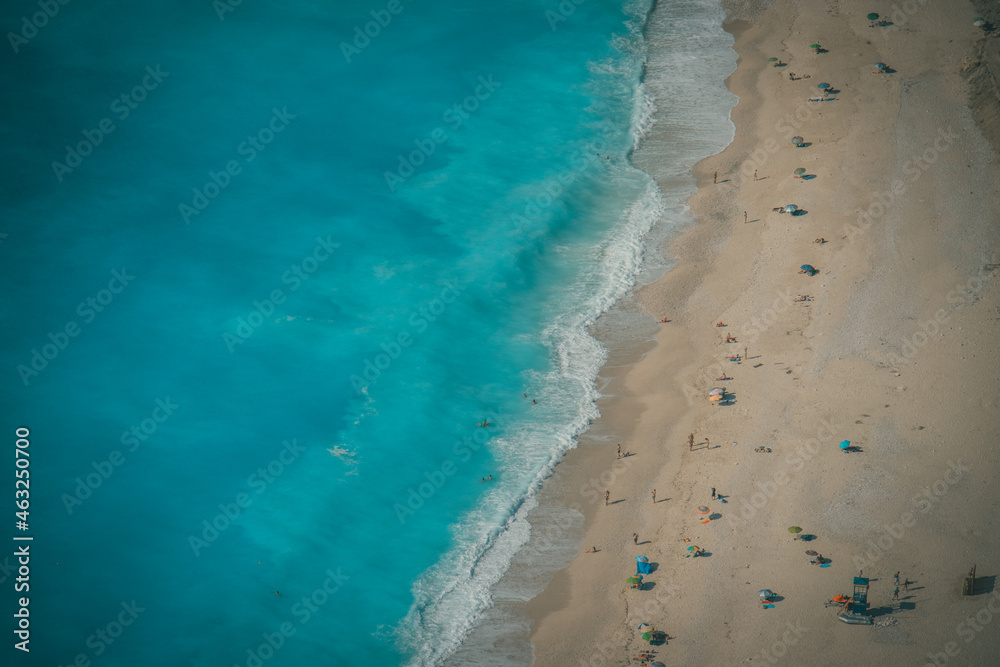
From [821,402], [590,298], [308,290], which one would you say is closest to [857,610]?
[821,402]

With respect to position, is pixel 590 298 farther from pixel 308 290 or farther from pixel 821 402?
pixel 308 290

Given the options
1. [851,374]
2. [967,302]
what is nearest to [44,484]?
[851,374]

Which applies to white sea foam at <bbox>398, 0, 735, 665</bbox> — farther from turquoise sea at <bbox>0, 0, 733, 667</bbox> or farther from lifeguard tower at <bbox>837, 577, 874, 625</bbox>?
lifeguard tower at <bbox>837, 577, 874, 625</bbox>

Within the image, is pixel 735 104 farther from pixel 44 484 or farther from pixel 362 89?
pixel 44 484

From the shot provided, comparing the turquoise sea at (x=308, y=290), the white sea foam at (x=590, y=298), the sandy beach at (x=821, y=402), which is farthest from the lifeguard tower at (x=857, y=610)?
the turquoise sea at (x=308, y=290)

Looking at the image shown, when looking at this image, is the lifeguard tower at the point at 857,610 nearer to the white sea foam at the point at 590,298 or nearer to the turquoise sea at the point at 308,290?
the white sea foam at the point at 590,298

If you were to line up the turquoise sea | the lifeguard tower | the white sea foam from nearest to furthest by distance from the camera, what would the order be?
the lifeguard tower
the white sea foam
the turquoise sea

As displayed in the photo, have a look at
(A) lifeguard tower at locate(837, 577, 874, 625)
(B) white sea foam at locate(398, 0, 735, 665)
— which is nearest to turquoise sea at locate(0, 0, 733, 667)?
(B) white sea foam at locate(398, 0, 735, 665)
